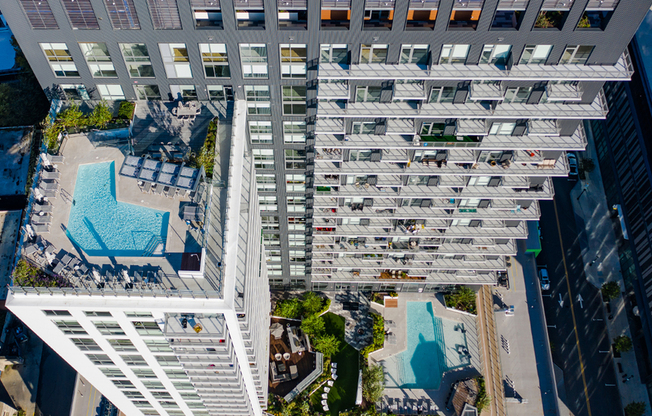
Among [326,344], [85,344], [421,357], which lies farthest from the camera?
[421,357]

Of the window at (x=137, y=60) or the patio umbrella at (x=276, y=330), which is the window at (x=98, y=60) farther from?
the patio umbrella at (x=276, y=330)

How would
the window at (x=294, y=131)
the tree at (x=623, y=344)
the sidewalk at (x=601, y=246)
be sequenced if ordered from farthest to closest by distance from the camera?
the sidewalk at (x=601, y=246) → the tree at (x=623, y=344) → the window at (x=294, y=131)

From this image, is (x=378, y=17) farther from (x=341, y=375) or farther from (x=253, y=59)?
(x=341, y=375)

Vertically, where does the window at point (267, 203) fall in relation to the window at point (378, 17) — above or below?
below

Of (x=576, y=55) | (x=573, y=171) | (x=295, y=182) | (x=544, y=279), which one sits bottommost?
(x=544, y=279)

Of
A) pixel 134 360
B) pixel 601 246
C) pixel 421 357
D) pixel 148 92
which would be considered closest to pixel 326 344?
pixel 421 357

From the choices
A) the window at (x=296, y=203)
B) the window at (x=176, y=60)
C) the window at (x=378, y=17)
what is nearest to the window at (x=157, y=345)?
the window at (x=176, y=60)
